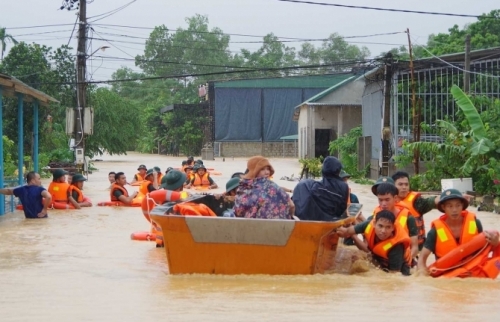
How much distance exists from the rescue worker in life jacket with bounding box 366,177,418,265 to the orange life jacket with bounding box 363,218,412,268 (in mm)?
92

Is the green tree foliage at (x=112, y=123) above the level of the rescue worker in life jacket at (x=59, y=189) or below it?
above

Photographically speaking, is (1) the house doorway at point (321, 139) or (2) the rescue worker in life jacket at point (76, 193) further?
(1) the house doorway at point (321, 139)

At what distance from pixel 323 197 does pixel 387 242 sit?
3.18ft

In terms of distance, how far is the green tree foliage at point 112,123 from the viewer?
5406 cm

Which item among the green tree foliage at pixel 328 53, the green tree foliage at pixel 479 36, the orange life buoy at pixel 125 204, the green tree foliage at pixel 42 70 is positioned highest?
the green tree foliage at pixel 328 53

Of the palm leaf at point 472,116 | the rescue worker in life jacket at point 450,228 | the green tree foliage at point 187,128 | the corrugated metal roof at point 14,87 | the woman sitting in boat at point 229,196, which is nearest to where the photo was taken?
the rescue worker in life jacket at point 450,228

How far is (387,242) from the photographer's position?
9.53 metres

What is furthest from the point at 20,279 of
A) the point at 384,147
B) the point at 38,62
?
the point at 38,62

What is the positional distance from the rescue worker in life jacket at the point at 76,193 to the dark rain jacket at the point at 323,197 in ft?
33.8

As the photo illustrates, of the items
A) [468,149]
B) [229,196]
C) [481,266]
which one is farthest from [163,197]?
[468,149]

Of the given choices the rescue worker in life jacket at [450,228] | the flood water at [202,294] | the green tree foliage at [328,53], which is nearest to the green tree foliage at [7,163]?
the flood water at [202,294]

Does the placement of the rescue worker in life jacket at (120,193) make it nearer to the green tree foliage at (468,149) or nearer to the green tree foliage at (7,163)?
the green tree foliage at (7,163)

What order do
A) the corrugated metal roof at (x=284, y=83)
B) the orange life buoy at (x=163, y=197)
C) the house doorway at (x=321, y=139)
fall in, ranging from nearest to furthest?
the orange life buoy at (x=163, y=197)
the house doorway at (x=321, y=139)
the corrugated metal roof at (x=284, y=83)

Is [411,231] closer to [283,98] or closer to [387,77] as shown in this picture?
[387,77]
